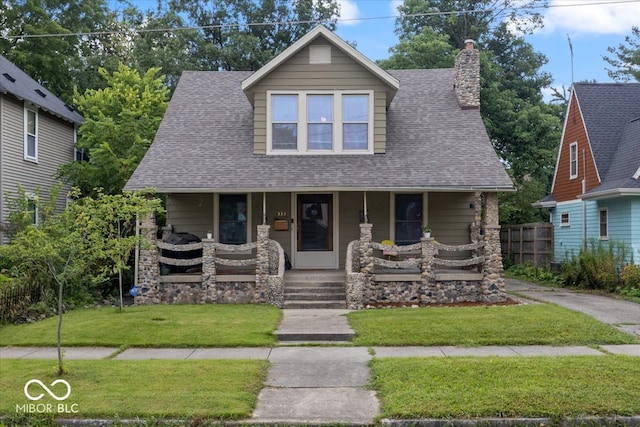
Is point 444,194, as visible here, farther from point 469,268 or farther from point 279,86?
point 279,86

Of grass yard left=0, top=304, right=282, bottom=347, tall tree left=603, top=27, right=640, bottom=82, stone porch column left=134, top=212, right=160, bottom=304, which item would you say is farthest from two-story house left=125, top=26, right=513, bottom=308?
tall tree left=603, top=27, right=640, bottom=82

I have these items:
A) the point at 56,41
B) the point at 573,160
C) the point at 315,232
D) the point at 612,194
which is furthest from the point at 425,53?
the point at 56,41

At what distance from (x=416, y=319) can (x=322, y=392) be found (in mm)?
4170

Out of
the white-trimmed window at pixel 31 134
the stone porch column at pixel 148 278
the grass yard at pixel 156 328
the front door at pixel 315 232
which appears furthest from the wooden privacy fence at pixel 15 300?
the white-trimmed window at pixel 31 134

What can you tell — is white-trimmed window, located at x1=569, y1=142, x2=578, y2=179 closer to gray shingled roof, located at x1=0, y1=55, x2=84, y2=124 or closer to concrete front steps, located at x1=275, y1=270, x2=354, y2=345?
concrete front steps, located at x1=275, y1=270, x2=354, y2=345

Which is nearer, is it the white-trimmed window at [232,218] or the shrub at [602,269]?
the white-trimmed window at [232,218]

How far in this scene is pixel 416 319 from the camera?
10.1m

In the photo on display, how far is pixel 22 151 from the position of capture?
18.7 metres

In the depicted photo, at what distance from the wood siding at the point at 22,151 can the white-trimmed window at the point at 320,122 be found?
775 centimetres

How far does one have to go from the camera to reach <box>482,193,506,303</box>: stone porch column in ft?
41.2

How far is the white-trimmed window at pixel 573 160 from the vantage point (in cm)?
2089

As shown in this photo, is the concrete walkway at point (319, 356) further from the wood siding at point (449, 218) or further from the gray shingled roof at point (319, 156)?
the wood siding at point (449, 218)

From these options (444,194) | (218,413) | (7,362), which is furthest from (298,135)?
(218,413)

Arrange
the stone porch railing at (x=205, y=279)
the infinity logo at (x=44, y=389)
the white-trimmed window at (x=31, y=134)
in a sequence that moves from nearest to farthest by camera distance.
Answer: the infinity logo at (x=44, y=389)
the stone porch railing at (x=205, y=279)
the white-trimmed window at (x=31, y=134)
